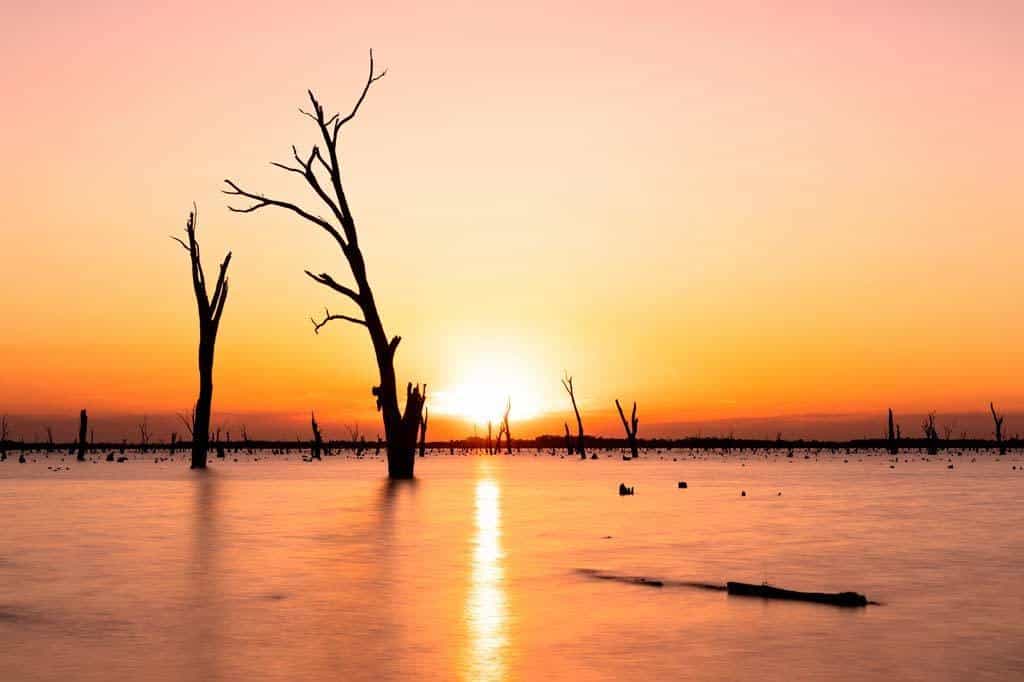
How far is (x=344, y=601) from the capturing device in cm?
1225

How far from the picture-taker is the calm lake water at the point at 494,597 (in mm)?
9031

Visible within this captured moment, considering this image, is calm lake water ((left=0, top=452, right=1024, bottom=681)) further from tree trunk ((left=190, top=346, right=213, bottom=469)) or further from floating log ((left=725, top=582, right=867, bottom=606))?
tree trunk ((left=190, top=346, right=213, bottom=469))

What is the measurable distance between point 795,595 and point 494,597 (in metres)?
3.21

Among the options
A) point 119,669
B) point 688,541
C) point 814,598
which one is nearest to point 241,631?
point 119,669

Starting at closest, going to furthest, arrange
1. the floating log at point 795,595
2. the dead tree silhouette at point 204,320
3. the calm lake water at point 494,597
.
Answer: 1. the calm lake water at point 494,597
2. the floating log at point 795,595
3. the dead tree silhouette at point 204,320

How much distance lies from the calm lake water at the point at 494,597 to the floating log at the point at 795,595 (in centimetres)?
23

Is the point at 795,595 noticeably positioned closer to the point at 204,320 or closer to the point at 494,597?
the point at 494,597

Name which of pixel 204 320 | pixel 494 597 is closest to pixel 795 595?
pixel 494 597

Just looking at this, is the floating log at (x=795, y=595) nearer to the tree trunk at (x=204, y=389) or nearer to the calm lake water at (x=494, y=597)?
the calm lake water at (x=494, y=597)

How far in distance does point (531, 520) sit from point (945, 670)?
16.4m

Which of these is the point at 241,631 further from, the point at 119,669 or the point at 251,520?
the point at 251,520

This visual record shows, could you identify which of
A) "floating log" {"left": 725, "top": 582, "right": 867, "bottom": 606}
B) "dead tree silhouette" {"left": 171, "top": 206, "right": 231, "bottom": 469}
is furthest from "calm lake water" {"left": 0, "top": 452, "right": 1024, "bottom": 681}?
"dead tree silhouette" {"left": 171, "top": 206, "right": 231, "bottom": 469}

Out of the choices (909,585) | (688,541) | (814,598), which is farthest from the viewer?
(688,541)

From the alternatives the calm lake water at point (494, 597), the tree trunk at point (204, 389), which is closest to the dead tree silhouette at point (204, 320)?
the tree trunk at point (204, 389)
